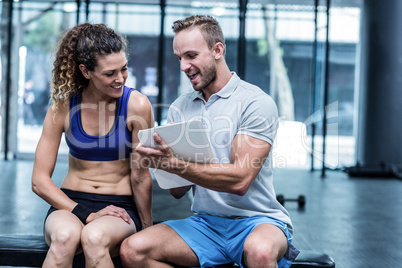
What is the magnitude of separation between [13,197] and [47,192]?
122 inches

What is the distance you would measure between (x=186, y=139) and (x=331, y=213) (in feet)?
10.2

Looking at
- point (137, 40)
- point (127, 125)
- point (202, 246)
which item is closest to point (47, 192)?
point (127, 125)

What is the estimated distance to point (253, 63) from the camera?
8.18m

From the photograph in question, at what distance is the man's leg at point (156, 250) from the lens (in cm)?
173

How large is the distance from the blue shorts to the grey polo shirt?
0.12ft

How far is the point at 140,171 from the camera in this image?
1979 millimetres

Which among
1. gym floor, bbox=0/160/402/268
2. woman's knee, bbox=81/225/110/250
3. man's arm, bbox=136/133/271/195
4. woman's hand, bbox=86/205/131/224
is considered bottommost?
gym floor, bbox=0/160/402/268

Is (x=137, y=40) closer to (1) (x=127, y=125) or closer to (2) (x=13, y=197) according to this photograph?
(2) (x=13, y=197)

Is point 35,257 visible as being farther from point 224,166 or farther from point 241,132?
point 241,132

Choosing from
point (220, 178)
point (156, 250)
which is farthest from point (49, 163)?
point (220, 178)

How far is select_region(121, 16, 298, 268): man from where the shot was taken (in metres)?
1.71

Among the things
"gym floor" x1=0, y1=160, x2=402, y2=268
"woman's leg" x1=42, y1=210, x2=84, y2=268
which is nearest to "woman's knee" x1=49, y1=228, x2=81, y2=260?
"woman's leg" x1=42, y1=210, x2=84, y2=268

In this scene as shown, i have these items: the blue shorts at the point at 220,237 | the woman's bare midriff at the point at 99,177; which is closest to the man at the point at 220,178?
the blue shorts at the point at 220,237

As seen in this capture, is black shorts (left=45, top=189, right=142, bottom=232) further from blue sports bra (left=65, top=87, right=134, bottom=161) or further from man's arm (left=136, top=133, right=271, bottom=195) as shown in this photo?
man's arm (left=136, top=133, right=271, bottom=195)
